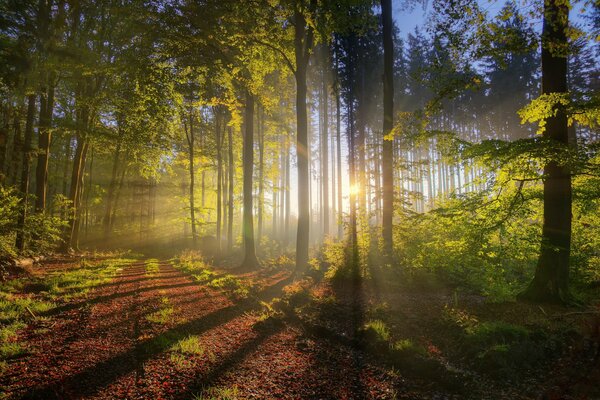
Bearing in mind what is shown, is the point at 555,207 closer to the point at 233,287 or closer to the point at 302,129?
the point at 302,129

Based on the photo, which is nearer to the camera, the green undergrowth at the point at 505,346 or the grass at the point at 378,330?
the green undergrowth at the point at 505,346

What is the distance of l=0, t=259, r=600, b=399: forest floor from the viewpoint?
3.76 metres

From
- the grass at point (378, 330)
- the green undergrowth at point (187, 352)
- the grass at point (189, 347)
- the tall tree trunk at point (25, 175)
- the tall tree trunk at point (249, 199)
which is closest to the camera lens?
the green undergrowth at point (187, 352)

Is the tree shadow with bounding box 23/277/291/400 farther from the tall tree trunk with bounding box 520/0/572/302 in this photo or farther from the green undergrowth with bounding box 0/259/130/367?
the tall tree trunk with bounding box 520/0/572/302

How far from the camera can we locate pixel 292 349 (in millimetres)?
5465

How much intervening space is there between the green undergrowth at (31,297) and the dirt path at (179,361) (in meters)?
0.29

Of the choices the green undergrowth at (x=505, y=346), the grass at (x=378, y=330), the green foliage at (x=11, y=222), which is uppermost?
the green foliage at (x=11, y=222)

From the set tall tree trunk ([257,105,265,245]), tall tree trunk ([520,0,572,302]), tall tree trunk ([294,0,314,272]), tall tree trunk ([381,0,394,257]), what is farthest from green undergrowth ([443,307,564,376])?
tall tree trunk ([257,105,265,245])

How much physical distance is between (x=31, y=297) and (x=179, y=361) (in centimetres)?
539

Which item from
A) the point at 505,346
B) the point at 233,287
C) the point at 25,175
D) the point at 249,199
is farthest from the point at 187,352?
the point at 249,199

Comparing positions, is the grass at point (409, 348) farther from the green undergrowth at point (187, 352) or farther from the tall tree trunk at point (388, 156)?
the tall tree trunk at point (388, 156)

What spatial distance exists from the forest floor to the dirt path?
2 centimetres

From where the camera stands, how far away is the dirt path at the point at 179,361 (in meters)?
3.73

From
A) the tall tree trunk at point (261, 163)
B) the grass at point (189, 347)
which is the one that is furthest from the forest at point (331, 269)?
the tall tree trunk at point (261, 163)
